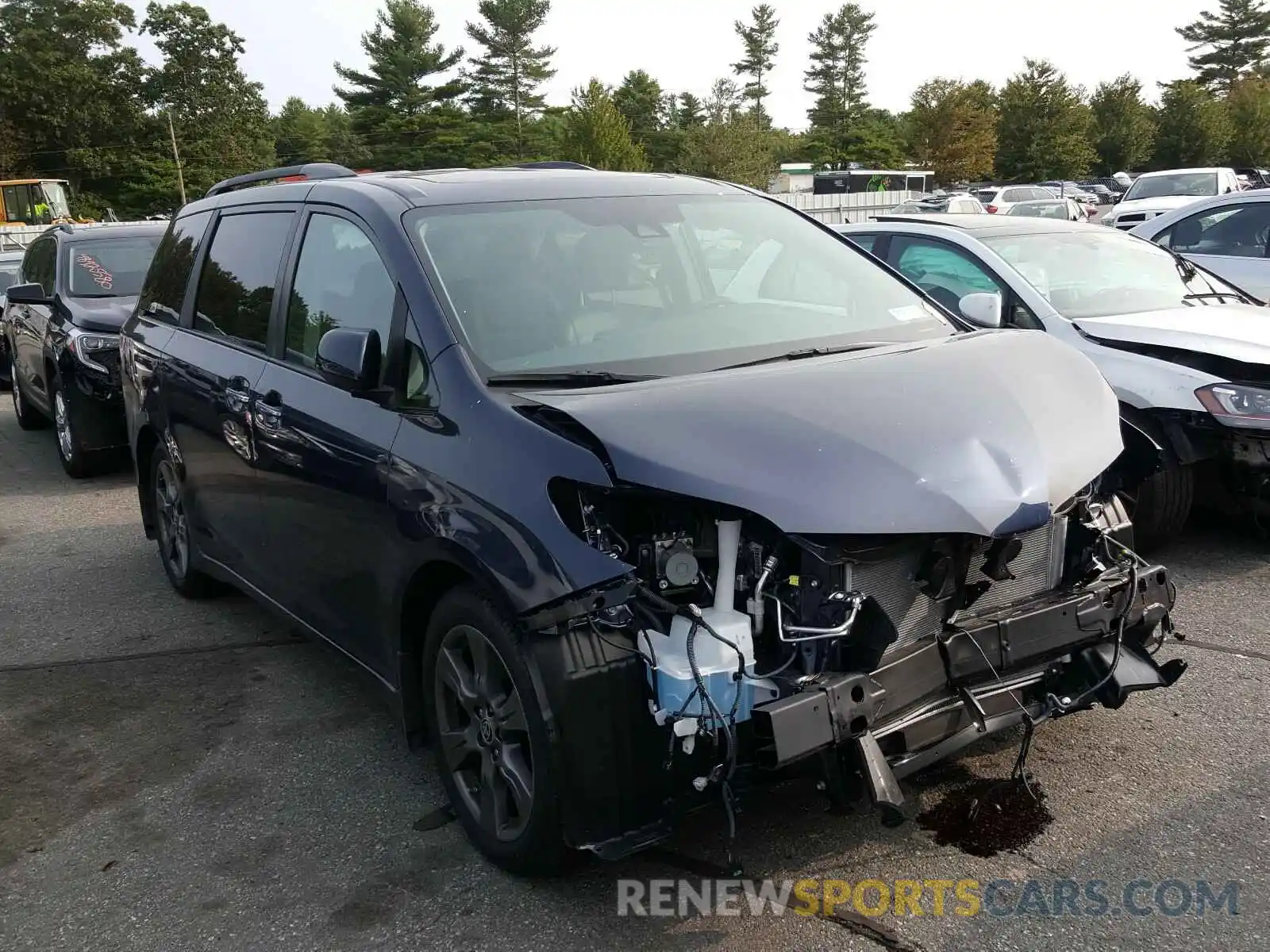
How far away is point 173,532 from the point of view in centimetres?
564

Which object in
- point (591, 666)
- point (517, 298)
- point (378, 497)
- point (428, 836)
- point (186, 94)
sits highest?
point (186, 94)

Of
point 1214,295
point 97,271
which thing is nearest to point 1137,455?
point 1214,295

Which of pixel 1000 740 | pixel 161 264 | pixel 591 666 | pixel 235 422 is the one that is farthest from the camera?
pixel 161 264

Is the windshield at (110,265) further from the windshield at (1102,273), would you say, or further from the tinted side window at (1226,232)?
the tinted side window at (1226,232)

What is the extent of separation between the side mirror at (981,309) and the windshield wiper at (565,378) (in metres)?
2.35

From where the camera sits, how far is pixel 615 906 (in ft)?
9.62

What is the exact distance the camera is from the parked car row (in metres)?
2.66

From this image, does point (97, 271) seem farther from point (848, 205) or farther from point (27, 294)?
point (848, 205)

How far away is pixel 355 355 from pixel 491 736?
47.0 inches

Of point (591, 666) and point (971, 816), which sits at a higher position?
point (591, 666)

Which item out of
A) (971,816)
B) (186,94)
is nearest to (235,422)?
(971,816)

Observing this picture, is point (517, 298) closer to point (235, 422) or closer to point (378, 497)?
point (378, 497)

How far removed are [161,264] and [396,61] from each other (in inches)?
2671

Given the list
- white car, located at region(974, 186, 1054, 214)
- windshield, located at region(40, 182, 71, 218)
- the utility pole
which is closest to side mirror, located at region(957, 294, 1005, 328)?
white car, located at region(974, 186, 1054, 214)
